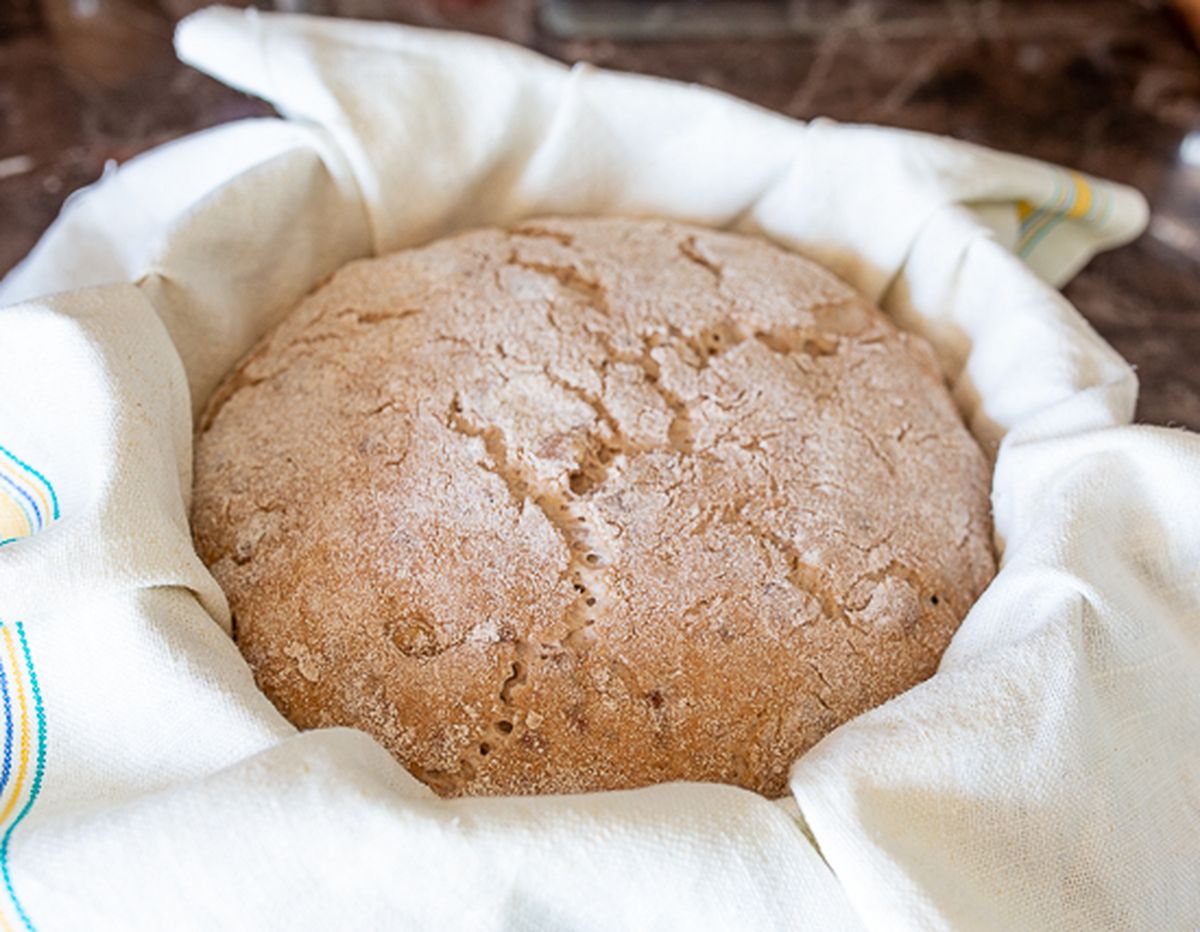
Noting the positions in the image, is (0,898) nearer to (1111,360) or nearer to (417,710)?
(417,710)

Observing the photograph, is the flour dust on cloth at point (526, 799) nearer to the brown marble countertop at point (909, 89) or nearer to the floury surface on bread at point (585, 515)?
the floury surface on bread at point (585, 515)

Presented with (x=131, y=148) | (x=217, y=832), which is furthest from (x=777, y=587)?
(x=131, y=148)

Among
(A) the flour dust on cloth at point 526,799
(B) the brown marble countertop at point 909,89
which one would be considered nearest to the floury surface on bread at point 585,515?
(A) the flour dust on cloth at point 526,799

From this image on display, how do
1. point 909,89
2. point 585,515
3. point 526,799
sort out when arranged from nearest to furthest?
point 526,799, point 585,515, point 909,89

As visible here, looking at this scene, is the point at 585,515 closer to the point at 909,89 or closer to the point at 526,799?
the point at 526,799

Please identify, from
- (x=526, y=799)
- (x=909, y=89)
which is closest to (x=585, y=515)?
(x=526, y=799)

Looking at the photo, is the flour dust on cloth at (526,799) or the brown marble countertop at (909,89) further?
the brown marble countertop at (909,89)
